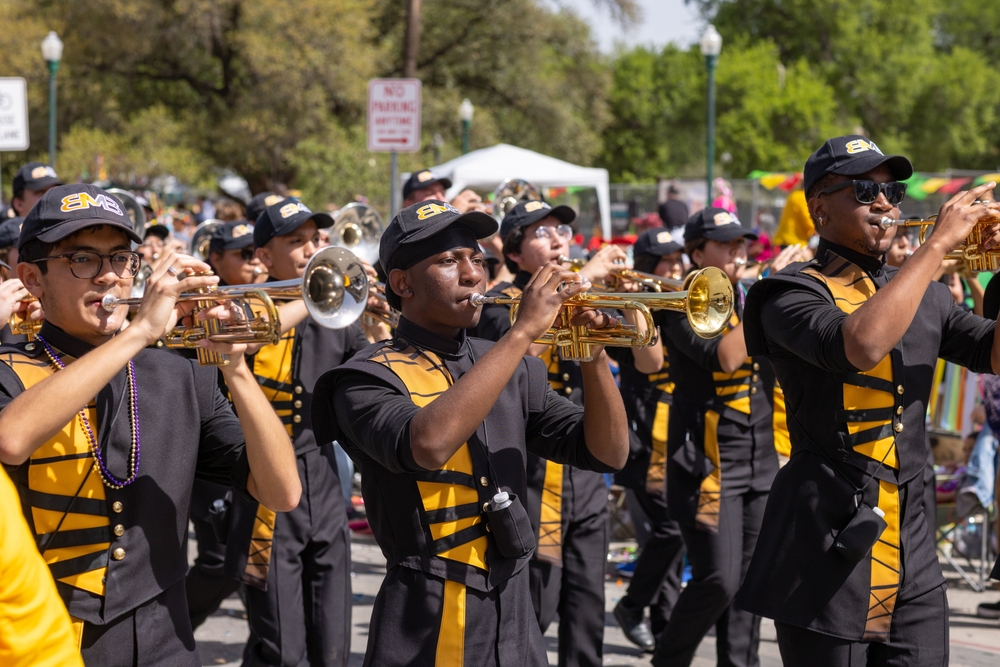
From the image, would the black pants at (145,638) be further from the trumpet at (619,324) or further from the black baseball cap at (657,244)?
the black baseball cap at (657,244)

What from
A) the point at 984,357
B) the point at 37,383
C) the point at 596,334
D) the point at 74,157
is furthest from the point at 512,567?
the point at 74,157

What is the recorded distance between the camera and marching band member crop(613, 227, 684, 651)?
6141 mm

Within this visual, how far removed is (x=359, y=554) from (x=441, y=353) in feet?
17.8

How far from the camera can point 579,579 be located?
5.32 metres

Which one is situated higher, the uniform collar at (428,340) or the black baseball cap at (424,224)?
the black baseball cap at (424,224)

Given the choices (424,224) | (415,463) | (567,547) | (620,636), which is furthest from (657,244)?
(415,463)

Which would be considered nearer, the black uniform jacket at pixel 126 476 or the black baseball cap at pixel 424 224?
the black uniform jacket at pixel 126 476

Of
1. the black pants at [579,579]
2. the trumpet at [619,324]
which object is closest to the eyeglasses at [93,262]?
the trumpet at [619,324]

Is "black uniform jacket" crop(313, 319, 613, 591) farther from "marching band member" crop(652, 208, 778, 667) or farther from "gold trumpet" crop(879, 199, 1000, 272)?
"marching band member" crop(652, 208, 778, 667)

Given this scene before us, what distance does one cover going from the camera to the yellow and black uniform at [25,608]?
188cm

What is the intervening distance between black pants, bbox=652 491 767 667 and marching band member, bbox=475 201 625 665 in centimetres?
34

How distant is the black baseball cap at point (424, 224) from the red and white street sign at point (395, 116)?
6.41 meters

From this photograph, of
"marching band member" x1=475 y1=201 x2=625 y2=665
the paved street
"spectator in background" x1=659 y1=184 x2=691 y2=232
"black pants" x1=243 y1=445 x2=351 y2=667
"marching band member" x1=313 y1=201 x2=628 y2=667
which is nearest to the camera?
"marching band member" x1=313 y1=201 x2=628 y2=667

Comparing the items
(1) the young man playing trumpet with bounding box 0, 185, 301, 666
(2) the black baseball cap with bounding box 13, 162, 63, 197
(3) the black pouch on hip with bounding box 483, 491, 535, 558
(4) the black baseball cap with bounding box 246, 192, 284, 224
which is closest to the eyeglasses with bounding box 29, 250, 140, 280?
(1) the young man playing trumpet with bounding box 0, 185, 301, 666
